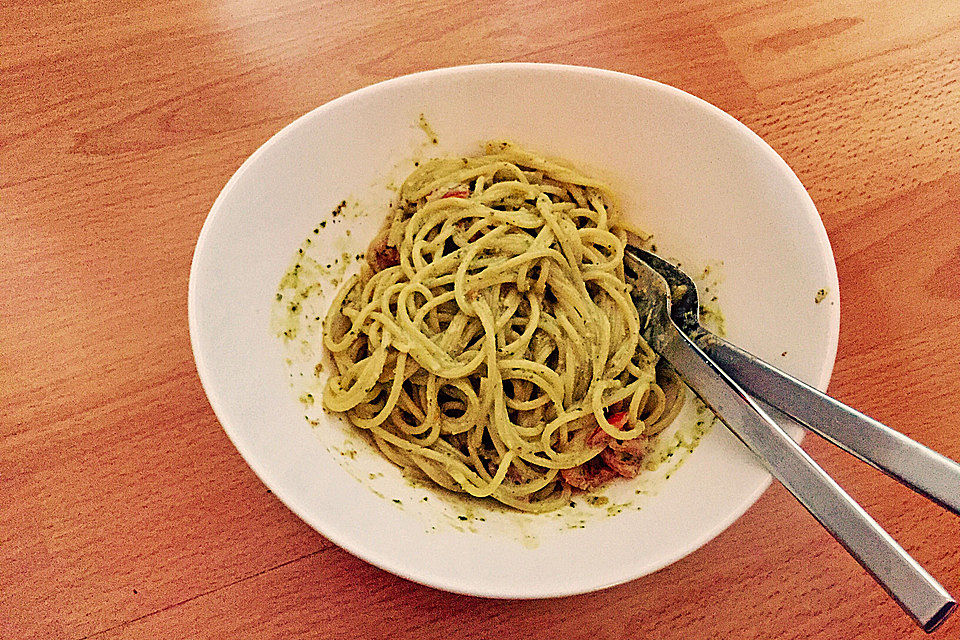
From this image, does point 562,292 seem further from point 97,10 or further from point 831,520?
point 97,10

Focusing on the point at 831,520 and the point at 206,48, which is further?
the point at 206,48

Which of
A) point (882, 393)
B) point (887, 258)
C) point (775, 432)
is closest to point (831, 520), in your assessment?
point (775, 432)

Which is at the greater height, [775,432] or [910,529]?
[775,432]

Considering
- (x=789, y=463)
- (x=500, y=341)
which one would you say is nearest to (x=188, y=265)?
(x=500, y=341)

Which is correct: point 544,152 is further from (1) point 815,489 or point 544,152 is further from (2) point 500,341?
(1) point 815,489

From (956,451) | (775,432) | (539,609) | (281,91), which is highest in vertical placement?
(281,91)

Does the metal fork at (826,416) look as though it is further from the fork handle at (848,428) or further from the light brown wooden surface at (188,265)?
the light brown wooden surface at (188,265)

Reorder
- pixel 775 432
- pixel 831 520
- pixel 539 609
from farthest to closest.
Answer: pixel 539 609, pixel 775 432, pixel 831 520
